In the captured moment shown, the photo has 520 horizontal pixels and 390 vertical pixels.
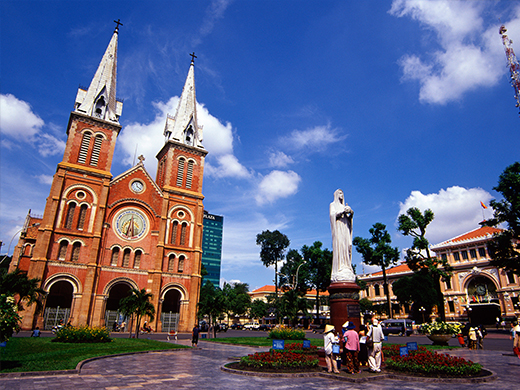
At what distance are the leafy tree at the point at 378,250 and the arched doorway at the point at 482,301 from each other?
48.9 ft

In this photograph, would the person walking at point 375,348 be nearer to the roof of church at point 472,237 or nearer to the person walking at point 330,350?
the person walking at point 330,350

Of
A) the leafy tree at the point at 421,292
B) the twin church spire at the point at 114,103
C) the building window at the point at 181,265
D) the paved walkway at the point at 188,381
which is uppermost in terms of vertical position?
the twin church spire at the point at 114,103

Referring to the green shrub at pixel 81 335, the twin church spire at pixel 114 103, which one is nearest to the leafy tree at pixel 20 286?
the green shrub at pixel 81 335

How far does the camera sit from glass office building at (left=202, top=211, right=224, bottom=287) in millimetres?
128625

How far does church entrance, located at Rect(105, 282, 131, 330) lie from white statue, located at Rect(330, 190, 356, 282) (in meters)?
27.0

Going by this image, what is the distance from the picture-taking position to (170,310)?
121 feet

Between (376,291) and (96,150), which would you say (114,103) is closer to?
(96,150)

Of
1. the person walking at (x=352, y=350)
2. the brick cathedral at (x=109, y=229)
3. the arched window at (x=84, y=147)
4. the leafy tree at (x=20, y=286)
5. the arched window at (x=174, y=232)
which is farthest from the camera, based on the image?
the arched window at (x=174, y=232)

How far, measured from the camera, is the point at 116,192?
117ft

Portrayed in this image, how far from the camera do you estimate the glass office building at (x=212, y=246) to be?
129 meters

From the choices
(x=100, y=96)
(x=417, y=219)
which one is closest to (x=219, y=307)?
(x=417, y=219)

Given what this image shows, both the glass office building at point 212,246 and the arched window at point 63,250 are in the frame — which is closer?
the arched window at point 63,250

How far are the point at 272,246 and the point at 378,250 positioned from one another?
20.3 meters

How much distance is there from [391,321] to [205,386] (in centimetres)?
3545
